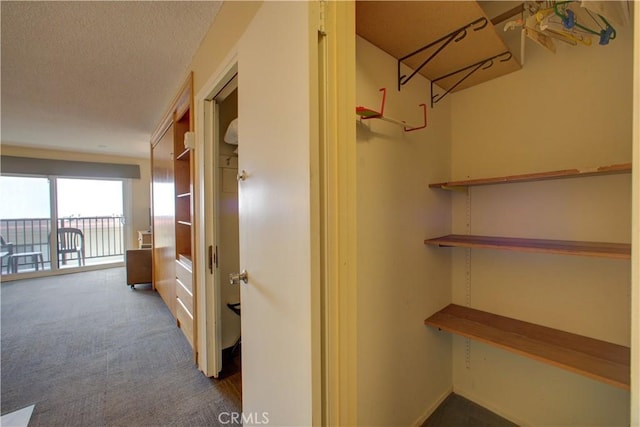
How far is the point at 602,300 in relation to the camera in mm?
1180

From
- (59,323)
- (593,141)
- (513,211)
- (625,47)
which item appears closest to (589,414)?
(513,211)

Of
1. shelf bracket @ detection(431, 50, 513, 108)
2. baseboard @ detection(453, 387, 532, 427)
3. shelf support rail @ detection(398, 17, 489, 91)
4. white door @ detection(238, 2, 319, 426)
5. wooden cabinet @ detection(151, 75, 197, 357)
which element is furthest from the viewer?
wooden cabinet @ detection(151, 75, 197, 357)

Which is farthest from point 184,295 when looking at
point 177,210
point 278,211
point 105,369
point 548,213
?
point 548,213

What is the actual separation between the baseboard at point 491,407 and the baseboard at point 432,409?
0.22 ft

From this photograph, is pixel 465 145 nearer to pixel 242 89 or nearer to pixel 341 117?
pixel 341 117

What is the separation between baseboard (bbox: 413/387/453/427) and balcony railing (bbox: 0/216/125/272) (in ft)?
21.7

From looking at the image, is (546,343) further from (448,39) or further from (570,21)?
(448,39)

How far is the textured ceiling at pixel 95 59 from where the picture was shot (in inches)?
58.1

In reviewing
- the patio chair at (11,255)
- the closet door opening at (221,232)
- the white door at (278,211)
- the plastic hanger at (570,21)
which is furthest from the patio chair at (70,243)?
the plastic hanger at (570,21)

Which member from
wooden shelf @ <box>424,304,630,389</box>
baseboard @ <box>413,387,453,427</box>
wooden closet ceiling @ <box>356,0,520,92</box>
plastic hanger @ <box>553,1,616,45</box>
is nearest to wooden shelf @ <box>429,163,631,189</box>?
plastic hanger @ <box>553,1,616,45</box>

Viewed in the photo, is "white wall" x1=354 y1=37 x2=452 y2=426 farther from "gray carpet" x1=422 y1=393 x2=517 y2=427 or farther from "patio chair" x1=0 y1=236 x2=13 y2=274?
"patio chair" x1=0 y1=236 x2=13 y2=274

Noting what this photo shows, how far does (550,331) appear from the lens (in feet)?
4.25

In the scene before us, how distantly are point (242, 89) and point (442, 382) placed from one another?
6.77ft

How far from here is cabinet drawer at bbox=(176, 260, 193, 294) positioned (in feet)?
6.93
